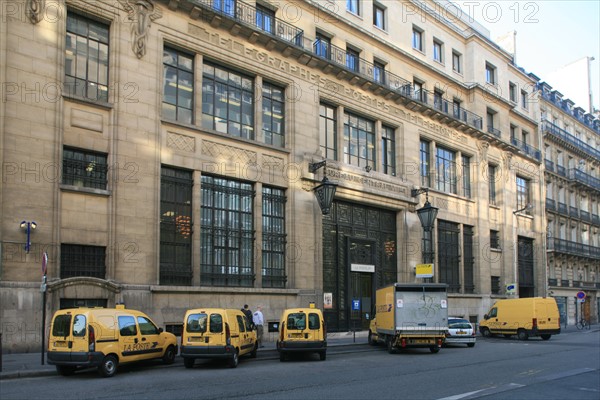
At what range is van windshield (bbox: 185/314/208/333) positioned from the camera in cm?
1686

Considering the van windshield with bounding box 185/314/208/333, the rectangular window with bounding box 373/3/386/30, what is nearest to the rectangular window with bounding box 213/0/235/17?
the rectangular window with bounding box 373/3/386/30

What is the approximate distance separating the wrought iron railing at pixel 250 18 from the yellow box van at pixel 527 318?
1828 cm

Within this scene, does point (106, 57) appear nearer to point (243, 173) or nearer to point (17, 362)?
point (243, 173)

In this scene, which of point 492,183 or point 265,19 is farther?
point 492,183

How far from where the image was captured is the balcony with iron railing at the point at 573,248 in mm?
52250

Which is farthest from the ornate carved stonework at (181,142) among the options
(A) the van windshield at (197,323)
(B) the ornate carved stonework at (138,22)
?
(A) the van windshield at (197,323)

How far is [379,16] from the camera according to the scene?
117ft

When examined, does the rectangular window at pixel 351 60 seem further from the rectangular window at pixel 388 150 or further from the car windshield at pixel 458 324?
the car windshield at pixel 458 324

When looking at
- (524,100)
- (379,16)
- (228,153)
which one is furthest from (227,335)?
(524,100)

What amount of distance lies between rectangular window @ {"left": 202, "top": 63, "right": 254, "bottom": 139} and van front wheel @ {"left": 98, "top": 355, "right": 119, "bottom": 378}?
487 inches

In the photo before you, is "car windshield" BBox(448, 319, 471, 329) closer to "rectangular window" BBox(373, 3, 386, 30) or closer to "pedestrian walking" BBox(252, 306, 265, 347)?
"pedestrian walking" BBox(252, 306, 265, 347)

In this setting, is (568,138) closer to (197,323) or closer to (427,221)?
(427,221)

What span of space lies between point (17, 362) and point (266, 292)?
37.7 feet

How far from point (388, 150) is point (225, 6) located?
13.4m
